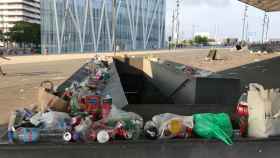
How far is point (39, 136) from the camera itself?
11.5ft

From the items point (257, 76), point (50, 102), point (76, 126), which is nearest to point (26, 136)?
point (76, 126)

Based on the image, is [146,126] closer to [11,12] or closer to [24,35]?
[24,35]

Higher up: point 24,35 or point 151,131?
point 24,35

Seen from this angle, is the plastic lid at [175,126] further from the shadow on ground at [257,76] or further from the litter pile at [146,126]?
the shadow on ground at [257,76]

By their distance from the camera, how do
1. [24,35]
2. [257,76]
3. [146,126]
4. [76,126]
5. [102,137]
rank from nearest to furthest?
[102,137] → [76,126] → [146,126] → [257,76] → [24,35]

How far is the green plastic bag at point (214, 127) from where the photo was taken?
11.6ft

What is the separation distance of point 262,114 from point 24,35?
103 metres

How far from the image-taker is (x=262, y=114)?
3.58 m

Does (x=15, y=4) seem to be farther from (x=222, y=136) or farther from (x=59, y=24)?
(x=222, y=136)

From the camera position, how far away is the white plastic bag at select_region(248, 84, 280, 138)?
359 cm

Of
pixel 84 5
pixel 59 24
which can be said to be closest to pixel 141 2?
pixel 84 5

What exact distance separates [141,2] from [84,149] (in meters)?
94.9

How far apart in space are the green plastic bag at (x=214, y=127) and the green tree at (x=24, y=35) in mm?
102049

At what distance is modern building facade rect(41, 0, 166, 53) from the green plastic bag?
2645 inches
